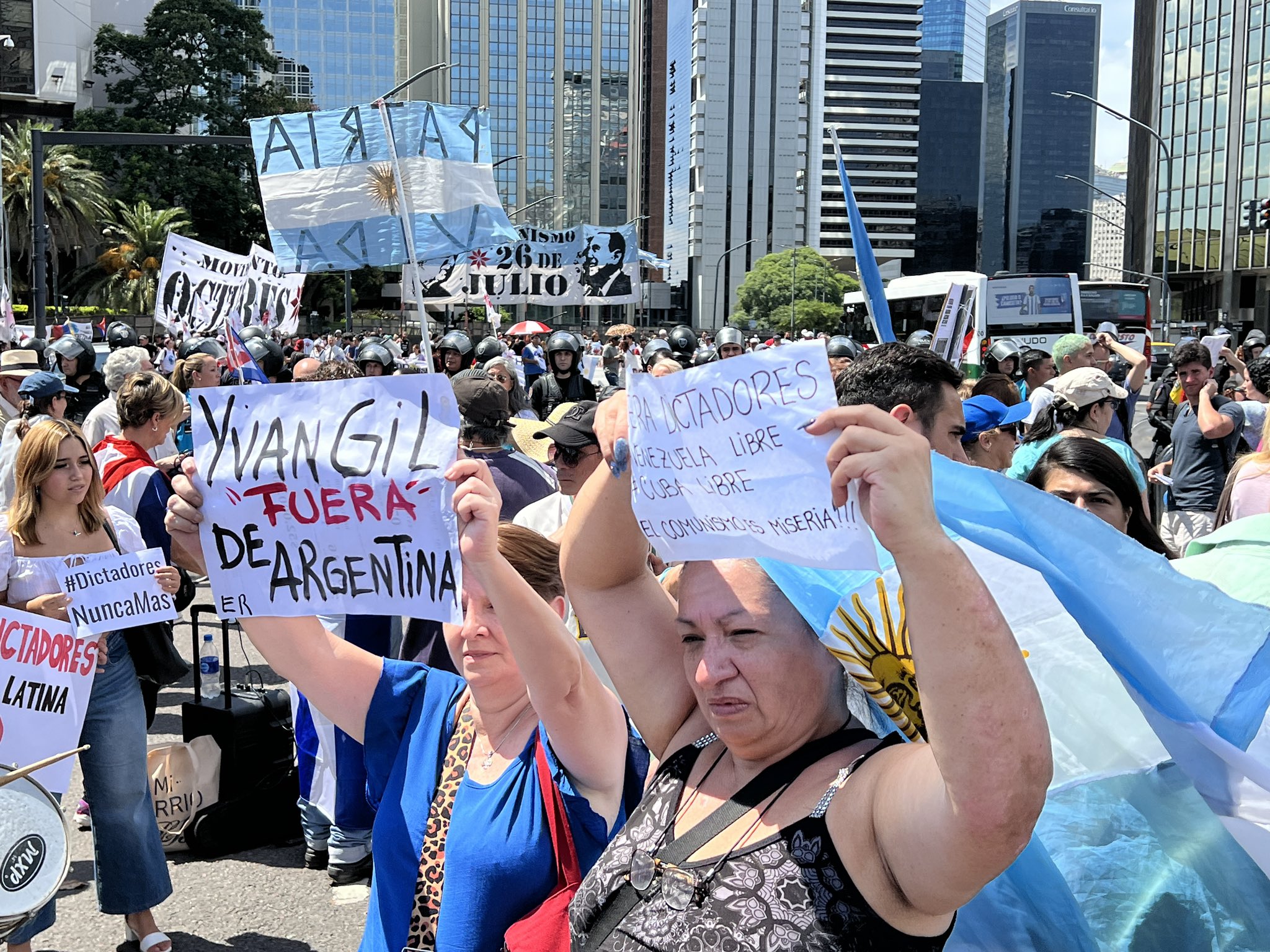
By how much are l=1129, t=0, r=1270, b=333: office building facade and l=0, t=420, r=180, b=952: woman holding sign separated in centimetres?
6410

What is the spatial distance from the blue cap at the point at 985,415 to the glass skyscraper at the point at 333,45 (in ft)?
407

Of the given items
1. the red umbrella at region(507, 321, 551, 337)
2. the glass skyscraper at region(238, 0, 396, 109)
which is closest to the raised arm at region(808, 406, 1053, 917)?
the red umbrella at region(507, 321, 551, 337)

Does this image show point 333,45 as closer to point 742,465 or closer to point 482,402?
point 482,402

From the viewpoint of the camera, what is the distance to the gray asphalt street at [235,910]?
178 inches

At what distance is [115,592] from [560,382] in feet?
24.6

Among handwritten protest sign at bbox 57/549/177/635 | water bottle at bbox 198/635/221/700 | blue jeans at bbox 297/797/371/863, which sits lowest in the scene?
blue jeans at bbox 297/797/371/863

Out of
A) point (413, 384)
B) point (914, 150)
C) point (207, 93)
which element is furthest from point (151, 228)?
point (914, 150)

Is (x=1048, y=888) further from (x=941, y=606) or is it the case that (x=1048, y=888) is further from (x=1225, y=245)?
(x=1225, y=245)

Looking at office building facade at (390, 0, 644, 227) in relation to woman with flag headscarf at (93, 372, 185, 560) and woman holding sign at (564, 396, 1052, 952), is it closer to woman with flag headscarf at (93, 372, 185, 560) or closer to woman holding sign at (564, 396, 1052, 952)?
woman with flag headscarf at (93, 372, 185, 560)

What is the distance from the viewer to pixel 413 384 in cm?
256

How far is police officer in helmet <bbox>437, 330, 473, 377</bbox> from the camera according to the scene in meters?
12.3

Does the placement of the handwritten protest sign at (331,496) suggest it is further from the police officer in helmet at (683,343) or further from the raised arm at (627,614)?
the police officer in helmet at (683,343)

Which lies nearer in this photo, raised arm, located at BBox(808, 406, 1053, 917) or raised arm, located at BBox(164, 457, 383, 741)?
raised arm, located at BBox(808, 406, 1053, 917)

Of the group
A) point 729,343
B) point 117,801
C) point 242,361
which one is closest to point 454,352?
point 242,361
